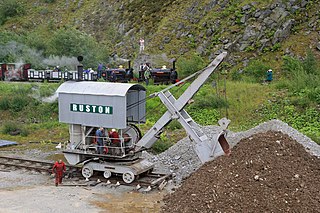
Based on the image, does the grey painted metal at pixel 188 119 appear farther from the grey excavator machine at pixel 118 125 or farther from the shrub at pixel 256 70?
the shrub at pixel 256 70

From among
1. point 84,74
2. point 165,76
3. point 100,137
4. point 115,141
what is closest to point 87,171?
point 100,137

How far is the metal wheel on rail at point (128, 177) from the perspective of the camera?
1550cm

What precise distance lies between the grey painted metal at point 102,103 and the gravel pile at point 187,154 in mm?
2120

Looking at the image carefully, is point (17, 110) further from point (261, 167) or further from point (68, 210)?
point (261, 167)

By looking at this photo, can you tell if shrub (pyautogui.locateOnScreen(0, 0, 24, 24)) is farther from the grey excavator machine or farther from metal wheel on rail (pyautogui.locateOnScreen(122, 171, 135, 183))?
metal wheel on rail (pyautogui.locateOnScreen(122, 171, 135, 183))

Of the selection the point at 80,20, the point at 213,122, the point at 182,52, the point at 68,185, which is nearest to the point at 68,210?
the point at 68,185

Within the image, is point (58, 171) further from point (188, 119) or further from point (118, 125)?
point (188, 119)

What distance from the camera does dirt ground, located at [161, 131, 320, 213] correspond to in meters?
12.1

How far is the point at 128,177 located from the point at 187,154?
3375 mm

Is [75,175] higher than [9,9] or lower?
lower

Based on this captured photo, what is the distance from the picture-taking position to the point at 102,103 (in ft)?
52.0

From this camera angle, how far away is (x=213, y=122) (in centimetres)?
2377

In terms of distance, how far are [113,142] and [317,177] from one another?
6904 millimetres

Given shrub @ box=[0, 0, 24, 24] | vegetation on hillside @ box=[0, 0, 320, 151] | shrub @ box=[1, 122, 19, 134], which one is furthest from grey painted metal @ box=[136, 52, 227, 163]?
shrub @ box=[0, 0, 24, 24]
